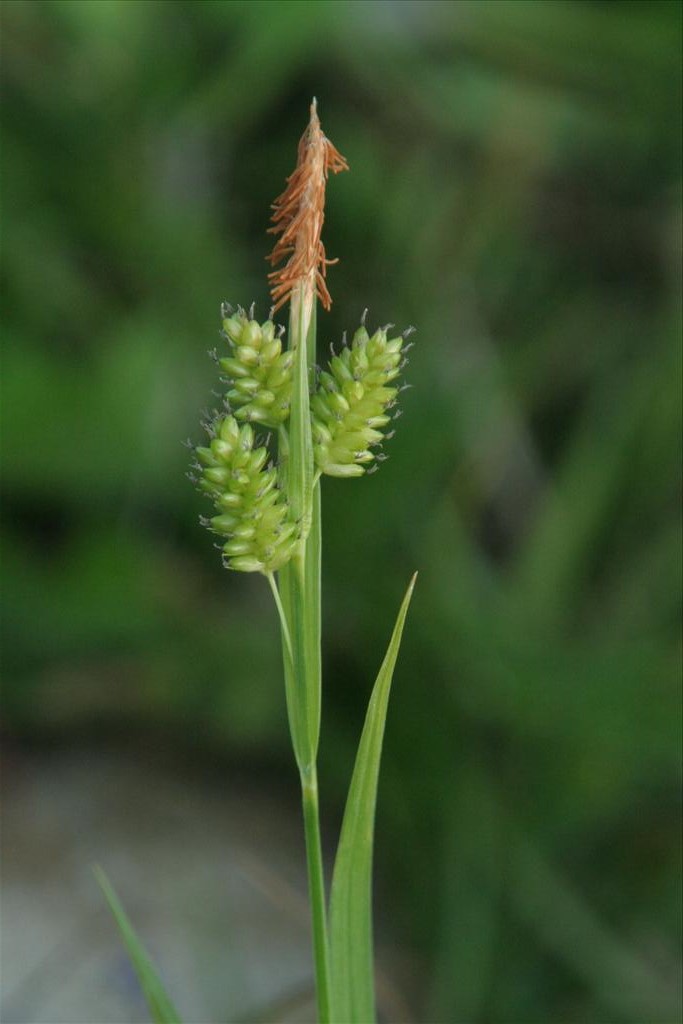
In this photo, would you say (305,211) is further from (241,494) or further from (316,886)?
(316,886)

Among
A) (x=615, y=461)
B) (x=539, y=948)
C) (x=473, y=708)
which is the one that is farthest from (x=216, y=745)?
(x=615, y=461)

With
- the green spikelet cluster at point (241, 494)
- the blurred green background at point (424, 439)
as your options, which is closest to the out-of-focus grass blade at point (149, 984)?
the green spikelet cluster at point (241, 494)

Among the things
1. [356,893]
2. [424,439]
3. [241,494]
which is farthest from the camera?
[424,439]

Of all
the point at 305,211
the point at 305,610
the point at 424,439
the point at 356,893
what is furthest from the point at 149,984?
the point at 424,439

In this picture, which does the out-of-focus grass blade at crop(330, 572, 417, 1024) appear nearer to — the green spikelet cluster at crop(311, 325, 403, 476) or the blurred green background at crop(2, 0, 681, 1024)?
the green spikelet cluster at crop(311, 325, 403, 476)

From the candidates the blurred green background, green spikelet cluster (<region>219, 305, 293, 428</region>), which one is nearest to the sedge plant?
green spikelet cluster (<region>219, 305, 293, 428</region>)
